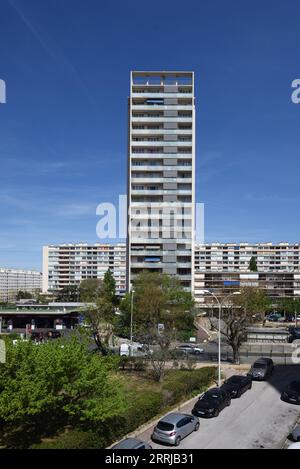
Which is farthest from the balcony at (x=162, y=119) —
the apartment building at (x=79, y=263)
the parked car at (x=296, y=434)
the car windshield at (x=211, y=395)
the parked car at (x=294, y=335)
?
the apartment building at (x=79, y=263)

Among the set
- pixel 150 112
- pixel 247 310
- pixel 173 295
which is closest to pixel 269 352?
pixel 247 310

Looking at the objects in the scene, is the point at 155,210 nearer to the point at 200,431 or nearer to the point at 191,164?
the point at 191,164

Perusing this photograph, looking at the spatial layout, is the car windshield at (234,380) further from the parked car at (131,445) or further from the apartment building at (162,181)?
the apartment building at (162,181)

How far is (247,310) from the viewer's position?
3841cm

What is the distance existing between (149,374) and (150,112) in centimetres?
5360

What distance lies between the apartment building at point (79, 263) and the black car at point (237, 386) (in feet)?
399

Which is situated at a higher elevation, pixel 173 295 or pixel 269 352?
pixel 173 295

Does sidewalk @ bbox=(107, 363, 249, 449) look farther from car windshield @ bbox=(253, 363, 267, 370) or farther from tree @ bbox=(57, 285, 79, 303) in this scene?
tree @ bbox=(57, 285, 79, 303)

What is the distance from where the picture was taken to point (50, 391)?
17.2m

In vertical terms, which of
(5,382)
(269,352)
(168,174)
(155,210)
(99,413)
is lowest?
(269,352)

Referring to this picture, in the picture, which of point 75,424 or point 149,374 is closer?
point 75,424

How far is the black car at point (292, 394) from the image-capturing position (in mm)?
25297

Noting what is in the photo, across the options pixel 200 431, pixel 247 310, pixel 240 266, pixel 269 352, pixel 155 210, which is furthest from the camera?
pixel 240 266
